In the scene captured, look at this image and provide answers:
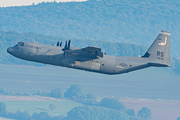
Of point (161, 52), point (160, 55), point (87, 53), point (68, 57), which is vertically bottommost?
point (68, 57)

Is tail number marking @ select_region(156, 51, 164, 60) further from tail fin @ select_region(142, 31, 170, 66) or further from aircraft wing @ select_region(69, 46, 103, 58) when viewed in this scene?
aircraft wing @ select_region(69, 46, 103, 58)

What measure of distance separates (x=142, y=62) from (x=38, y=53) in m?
15.2

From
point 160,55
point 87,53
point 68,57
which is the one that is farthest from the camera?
point 160,55

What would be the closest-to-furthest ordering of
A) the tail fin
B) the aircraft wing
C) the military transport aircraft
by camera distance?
the aircraft wing < the military transport aircraft < the tail fin

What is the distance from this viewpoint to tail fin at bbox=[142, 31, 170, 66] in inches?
1789

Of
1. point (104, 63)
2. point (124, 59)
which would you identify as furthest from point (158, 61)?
point (104, 63)

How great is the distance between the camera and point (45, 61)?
41.4m

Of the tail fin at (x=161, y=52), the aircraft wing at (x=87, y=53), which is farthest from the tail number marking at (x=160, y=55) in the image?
the aircraft wing at (x=87, y=53)

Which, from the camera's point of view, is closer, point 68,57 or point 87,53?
point 87,53

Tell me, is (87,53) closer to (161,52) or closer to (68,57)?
(68,57)

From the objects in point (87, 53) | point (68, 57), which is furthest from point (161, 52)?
point (68, 57)

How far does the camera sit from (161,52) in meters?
45.7

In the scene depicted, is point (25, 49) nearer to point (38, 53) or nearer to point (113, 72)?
point (38, 53)

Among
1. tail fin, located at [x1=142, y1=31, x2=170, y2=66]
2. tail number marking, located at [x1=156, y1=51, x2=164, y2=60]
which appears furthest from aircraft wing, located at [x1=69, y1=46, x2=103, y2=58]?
tail number marking, located at [x1=156, y1=51, x2=164, y2=60]
